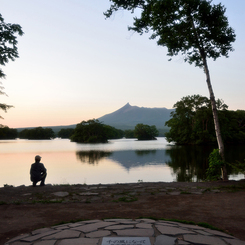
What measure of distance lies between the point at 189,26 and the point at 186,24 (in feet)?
0.64

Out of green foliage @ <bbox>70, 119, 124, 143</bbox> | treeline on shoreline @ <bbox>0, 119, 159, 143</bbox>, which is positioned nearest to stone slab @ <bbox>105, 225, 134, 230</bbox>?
treeline on shoreline @ <bbox>0, 119, 159, 143</bbox>

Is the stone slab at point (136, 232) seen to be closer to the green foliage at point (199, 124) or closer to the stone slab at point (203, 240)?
the stone slab at point (203, 240)

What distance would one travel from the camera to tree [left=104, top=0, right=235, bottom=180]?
11.6m

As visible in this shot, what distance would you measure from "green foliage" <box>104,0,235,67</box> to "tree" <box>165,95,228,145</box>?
133 ft

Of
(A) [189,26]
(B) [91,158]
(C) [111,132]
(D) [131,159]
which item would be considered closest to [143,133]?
(C) [111,132]

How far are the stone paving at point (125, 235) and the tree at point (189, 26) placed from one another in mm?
8342

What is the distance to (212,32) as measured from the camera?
11930mm

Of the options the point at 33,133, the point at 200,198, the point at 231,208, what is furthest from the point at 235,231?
the point at 33,133

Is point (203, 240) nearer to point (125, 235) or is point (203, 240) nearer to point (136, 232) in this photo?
point (136, 232)

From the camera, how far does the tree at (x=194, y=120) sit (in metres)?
52.8

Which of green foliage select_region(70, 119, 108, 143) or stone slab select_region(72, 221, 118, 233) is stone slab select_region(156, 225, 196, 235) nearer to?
stone slab select_region(72, 221, 118, 233)

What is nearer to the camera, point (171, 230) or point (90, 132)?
point (171, 230)

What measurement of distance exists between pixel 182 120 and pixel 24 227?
55563 millimetres

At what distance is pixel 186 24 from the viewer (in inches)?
480
